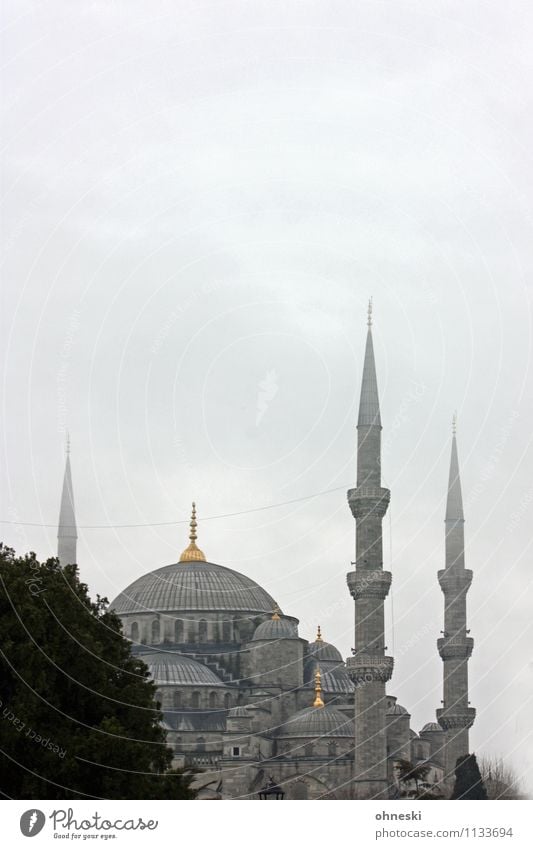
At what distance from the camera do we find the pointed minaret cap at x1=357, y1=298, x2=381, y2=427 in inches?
2454

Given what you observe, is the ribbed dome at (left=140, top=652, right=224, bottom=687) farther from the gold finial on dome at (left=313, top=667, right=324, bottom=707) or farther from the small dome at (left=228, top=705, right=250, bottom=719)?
the small dome at (left=228, top=705, right=250, bottom=719)

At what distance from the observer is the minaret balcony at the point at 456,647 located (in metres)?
67.6

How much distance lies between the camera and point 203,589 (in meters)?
80.1

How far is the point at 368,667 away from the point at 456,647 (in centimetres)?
946

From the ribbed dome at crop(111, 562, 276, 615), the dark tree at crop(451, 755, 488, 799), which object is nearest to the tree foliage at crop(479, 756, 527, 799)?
the dark tree at crop(451, 755, 488, 799)

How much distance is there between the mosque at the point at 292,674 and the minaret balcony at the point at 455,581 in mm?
64

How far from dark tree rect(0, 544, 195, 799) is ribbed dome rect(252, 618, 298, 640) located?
3978 cm

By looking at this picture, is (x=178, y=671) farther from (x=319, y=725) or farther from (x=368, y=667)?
(x=368, y=667)

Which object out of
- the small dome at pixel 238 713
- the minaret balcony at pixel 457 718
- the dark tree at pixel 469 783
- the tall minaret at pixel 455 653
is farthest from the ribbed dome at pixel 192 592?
the dark tree at pixel 469 783

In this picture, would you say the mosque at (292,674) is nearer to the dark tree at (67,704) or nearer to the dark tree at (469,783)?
the dark tree at (469,783)

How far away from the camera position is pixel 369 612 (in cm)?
6000

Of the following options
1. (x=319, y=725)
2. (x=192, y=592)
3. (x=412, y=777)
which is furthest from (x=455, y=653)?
(x=192, y=592)
